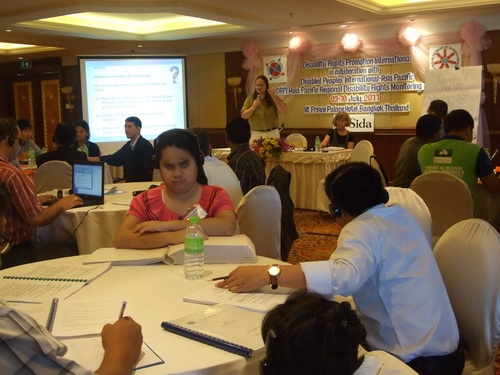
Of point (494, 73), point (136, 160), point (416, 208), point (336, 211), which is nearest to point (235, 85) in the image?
point (494, 73)

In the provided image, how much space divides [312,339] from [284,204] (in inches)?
115

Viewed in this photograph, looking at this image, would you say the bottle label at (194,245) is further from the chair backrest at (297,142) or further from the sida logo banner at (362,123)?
the sida logo banner at (362,123)

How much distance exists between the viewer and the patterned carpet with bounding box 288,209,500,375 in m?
5.72

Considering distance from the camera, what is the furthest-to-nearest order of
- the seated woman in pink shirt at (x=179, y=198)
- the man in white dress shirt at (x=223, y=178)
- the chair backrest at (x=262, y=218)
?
the man in white dress shirt at (x=223, y=178)
the chair backrest at (x=262, y=218)
the seated woman in pink shirt at (x=179, y=198)

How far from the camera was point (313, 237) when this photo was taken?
655cm

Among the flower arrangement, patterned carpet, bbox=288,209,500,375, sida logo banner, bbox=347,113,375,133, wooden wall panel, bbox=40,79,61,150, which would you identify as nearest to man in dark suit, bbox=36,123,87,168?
patterned carpet, bbox=288,209,500,375

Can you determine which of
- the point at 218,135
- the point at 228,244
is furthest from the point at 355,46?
the point at 228,244

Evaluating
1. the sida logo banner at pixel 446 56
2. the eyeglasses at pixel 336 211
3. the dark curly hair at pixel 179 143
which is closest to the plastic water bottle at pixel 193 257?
the eyeglasses at pixel 336 211

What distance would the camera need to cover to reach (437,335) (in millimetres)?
1852

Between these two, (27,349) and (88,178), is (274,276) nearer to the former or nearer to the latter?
(27,349)

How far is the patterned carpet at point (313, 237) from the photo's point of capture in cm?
572

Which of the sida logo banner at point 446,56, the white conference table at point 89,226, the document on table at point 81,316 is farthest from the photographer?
the sida logo banner at point 446,56

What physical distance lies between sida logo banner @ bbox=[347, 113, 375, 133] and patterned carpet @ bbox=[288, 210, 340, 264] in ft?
8.14

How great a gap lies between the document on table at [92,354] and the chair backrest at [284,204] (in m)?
2.41
